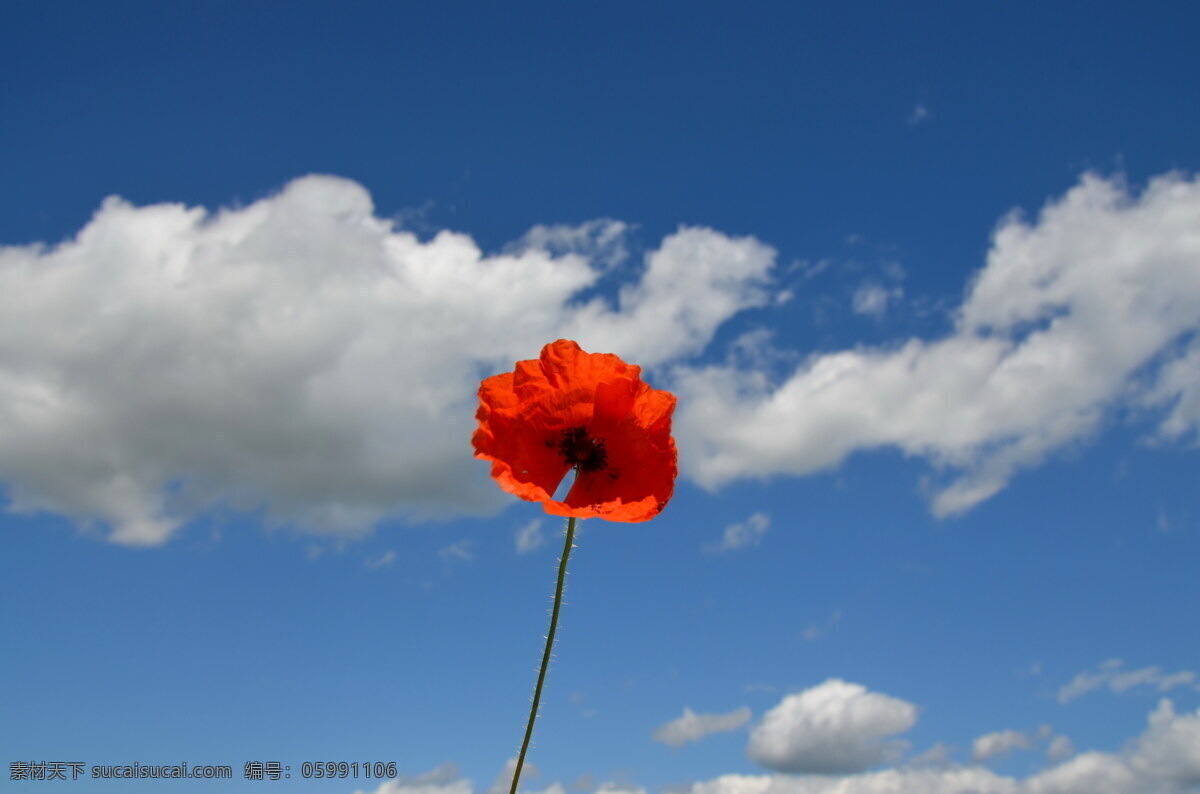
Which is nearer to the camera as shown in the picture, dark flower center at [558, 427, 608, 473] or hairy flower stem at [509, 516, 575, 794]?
hairy flower stem at [509, 516, 575, 794]

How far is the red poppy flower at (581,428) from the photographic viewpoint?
4.96 m

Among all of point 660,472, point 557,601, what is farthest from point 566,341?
point 557,601

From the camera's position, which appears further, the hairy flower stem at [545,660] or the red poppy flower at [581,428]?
the red poppy flower at [581,428]

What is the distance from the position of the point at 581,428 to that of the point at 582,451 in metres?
0.13

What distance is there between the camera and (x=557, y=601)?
4047 millimetres

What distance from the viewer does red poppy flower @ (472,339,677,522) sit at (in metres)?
4.96

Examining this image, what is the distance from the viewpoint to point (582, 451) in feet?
16.9

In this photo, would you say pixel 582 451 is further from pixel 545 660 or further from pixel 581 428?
pixel 545 660

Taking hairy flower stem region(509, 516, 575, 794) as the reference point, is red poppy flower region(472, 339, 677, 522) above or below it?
above

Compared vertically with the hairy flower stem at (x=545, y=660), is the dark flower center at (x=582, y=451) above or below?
above

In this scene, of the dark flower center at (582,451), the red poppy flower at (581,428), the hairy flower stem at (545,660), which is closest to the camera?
the hairy flower stem at (545,660)

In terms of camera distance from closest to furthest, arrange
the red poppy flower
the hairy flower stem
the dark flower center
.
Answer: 1. the hairy flower stem
2. the red poppy flower
3. the dark flower center

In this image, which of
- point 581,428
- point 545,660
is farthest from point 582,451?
point 545,660

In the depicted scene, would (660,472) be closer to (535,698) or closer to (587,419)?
(587,419)
